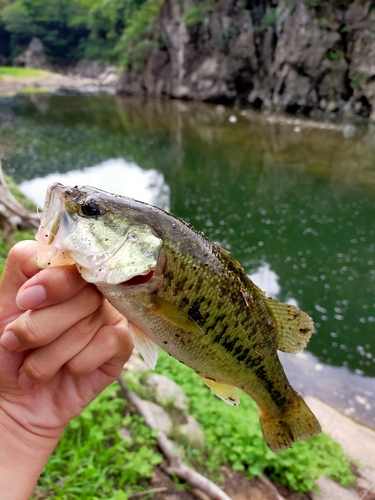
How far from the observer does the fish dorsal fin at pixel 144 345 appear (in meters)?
1.92

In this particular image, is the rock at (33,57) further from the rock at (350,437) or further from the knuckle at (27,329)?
the knuckle at (27,329)

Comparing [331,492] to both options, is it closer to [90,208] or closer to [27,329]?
[27,329]

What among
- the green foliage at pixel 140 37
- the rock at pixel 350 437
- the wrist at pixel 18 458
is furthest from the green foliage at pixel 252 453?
the green foliage at pixel 140 37

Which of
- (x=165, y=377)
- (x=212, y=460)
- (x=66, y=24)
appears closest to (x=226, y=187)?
(x=165, y=377)

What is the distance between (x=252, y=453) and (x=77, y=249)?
12.7 feet

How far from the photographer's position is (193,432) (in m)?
4.58

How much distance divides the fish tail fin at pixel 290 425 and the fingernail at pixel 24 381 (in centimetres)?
149

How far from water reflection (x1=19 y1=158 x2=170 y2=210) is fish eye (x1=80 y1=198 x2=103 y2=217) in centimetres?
1337

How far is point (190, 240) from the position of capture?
6.39 feet

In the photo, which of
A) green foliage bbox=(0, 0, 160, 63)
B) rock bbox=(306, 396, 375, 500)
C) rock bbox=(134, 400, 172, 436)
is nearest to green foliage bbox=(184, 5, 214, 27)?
green foliage bbox=(0, 0, 160, 63)

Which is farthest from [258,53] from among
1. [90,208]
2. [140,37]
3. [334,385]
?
[90,208]

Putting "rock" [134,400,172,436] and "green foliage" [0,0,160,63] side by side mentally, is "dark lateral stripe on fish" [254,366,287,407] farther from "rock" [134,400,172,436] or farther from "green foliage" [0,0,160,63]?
"green foliage" [0,0,160,63]

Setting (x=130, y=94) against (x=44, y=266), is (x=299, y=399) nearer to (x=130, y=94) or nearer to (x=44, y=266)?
(x=44, y=266)

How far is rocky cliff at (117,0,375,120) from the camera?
34000 mm
